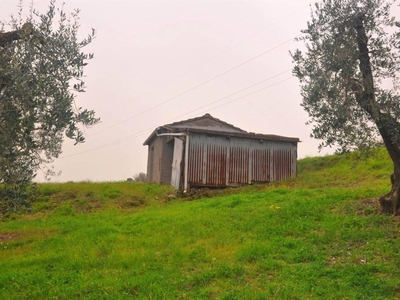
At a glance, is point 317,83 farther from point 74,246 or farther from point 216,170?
point 216,170

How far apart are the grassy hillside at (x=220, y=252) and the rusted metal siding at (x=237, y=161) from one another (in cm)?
625

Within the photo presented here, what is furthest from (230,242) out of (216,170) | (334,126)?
(216,170)

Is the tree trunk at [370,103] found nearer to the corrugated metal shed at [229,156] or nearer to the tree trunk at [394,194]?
the tree trunk at [394,194]

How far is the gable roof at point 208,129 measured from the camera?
79.2ft

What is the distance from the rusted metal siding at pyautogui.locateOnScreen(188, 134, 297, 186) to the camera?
23.8 meters

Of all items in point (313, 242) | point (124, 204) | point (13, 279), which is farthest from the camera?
point (124, 204)

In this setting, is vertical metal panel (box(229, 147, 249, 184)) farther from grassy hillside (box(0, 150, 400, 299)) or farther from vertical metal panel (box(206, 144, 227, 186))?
grassy hillside (box(0, 150, 400, 299))

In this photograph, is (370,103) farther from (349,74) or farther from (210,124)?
(210,124)

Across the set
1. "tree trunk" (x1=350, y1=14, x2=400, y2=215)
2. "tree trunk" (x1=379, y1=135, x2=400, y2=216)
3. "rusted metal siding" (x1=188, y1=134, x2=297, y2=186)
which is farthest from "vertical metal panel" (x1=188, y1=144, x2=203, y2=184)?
"tree trunk" (x1=350, y1=14, x2=400, y2=215)

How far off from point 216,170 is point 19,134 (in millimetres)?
16571

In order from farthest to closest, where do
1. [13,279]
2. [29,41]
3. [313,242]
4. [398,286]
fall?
[313,242] < [13,279] < [29,41] < [398,286]

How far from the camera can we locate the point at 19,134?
8242mm

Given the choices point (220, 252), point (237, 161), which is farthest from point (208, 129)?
point (220, 252)

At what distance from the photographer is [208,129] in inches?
1049
